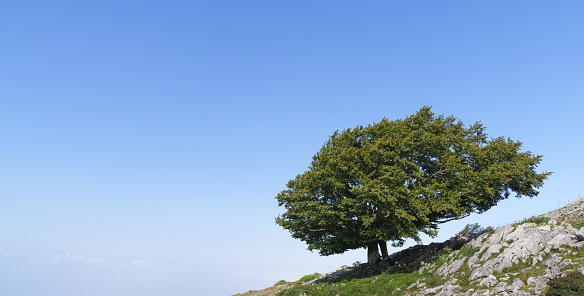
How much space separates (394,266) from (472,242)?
817 centimetres

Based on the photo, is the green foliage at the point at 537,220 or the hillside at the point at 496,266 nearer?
the hillside at the point at 496,266

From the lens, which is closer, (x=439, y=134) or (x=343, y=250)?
(x=439, y=134)

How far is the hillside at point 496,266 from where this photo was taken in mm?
21516

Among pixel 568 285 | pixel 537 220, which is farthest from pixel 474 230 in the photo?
pixel 568 285

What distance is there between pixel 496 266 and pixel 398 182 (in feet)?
34.6

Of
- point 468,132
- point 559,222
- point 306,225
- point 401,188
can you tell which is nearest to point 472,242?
point 559,222

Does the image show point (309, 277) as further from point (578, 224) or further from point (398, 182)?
point (578, 224)

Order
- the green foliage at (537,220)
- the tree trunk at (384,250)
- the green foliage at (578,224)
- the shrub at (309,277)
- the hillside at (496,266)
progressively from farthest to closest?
the shrub at (309,277) < the tree trunk at (384,250) < the green foliage at (537,220) < the green foliage at (578,224) < the hillside at (496,266)

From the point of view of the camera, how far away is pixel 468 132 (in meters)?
41.4

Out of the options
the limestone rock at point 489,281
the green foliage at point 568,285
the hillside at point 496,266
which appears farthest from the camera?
the limestone rock at point 489,281

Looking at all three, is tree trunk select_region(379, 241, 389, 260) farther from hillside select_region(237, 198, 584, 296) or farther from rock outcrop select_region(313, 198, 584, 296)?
rock outcrop select_region(313, 198, 584, 296)

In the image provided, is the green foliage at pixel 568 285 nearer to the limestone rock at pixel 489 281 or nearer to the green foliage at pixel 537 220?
the limestone rock at pixel 489 281

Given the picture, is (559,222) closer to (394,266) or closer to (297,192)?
(394,266)

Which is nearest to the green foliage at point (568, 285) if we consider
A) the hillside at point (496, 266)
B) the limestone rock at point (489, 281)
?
the hillside at point (496, 266)
